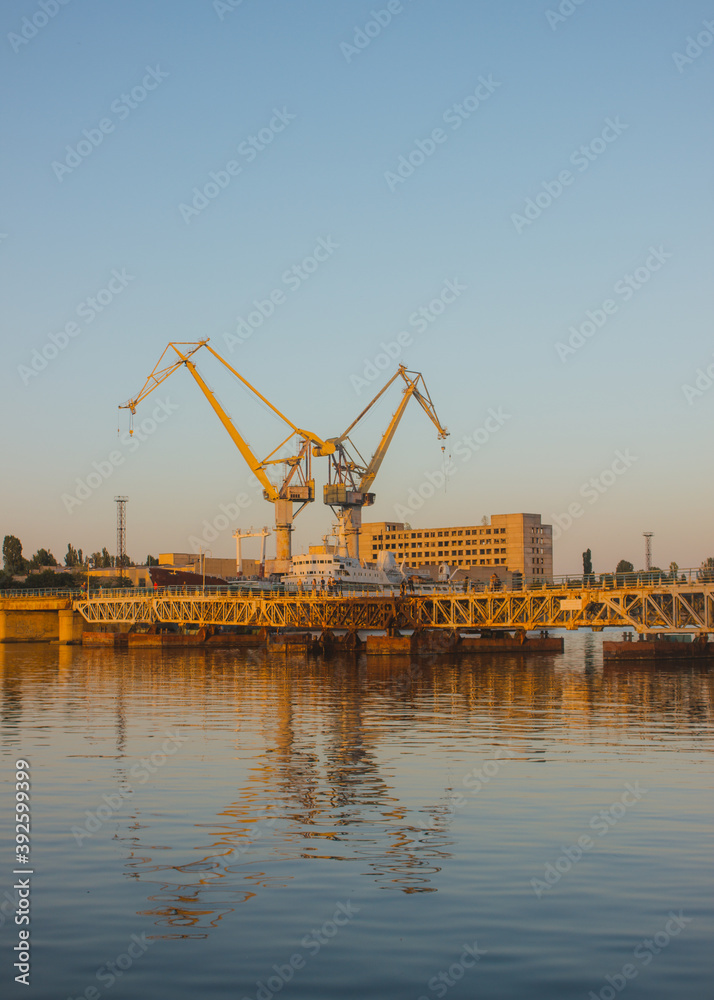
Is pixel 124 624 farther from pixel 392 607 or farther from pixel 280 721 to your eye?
pixel 280 721

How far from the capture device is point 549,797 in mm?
22172

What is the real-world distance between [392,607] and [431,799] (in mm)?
75944

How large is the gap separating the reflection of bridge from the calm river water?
40173 mm

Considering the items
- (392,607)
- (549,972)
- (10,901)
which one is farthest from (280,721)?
(392,607)

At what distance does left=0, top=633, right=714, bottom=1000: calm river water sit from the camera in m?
11.8

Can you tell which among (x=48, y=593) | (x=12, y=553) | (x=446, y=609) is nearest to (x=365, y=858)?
(x=446, y=609)

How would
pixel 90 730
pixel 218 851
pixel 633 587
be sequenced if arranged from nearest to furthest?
1. pixel 218 851
2. pixel 90 730
3. pixel 633 587

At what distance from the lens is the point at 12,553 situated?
18562 cm

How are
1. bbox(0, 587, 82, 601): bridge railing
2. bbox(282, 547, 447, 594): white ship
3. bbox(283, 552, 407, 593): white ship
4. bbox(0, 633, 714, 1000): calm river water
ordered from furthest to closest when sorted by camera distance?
bbox(0, 587, 82, 601): bridge railing < bbox(283, 552, 407, 593): white ship < bbox(282, 547, 447, 594): white ship < bbox(0, 633, 714, 1000): calm river water

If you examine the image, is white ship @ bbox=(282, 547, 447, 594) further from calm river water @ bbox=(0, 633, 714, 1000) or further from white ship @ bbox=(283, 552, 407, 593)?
calm river water @ bbox=(0, 633, 714, 1000)

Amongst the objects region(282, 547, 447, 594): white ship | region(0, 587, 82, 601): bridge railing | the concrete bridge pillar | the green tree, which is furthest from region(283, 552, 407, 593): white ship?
the green tree

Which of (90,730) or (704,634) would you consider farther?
(704,634)

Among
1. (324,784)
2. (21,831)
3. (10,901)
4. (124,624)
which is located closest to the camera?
(10,901)

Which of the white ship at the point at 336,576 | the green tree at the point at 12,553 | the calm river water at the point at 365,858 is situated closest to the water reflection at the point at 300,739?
the calm river water at the point at 365,858
